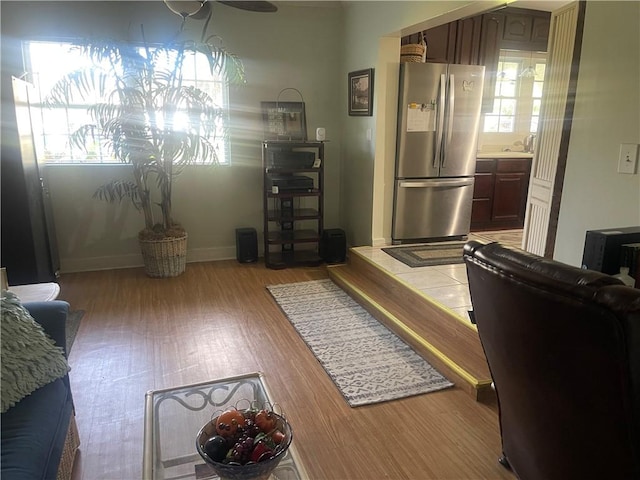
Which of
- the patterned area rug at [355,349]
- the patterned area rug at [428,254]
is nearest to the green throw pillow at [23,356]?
the patterned area rug at [355,349]

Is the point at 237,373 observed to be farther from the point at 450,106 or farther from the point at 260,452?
the point at 450,106

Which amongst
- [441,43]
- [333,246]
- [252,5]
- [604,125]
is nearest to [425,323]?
[604,125]

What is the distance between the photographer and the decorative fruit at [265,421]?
53.6 inches

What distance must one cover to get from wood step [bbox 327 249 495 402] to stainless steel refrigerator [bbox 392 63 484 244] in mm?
799

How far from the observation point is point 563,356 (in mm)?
1106

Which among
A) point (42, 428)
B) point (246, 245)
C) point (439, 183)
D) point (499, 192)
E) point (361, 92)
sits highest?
point (361, 92)

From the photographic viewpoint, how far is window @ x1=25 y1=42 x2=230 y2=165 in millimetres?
3949

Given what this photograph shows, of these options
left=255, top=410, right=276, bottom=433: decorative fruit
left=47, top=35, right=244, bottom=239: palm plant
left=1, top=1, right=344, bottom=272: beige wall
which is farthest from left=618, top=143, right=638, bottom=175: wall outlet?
left=1, top=1, right=344, bottom=272: beige wall

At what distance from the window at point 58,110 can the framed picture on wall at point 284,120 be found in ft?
1.43

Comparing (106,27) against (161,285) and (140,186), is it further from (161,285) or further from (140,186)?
(161,285)

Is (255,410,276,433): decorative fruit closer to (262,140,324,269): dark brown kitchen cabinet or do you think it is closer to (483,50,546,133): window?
(262,140,324,269): dark brown kitchen cabinet

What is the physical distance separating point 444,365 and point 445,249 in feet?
6.36

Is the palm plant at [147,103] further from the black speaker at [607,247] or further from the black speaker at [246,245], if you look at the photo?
the black speaker at [607,247]

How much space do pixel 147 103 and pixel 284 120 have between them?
4.65 ft
